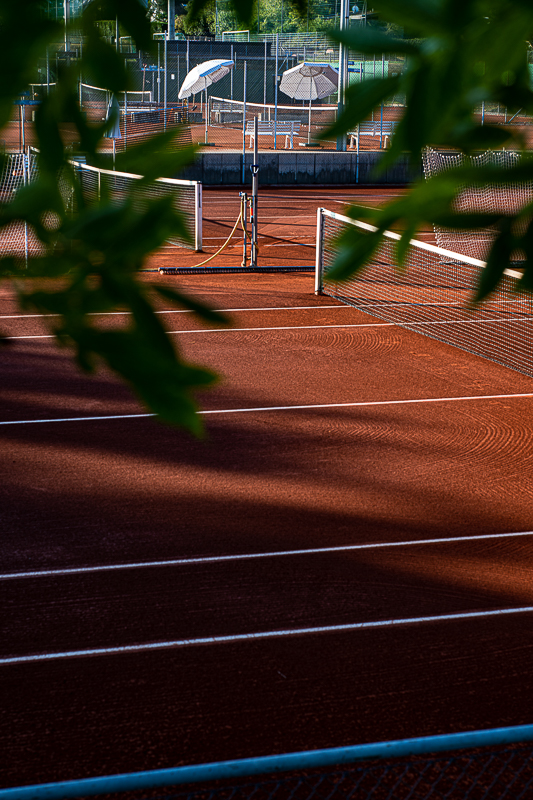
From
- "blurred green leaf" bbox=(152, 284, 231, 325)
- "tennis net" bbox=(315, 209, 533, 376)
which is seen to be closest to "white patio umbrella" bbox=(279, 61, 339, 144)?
"tennis net" bbox=(315, 209, 533, 376)

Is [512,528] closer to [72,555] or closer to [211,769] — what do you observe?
[72,555]

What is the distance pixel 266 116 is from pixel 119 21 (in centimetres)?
4478

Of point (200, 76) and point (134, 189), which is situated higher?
point (200, 76)

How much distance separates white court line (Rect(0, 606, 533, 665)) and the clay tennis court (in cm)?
2

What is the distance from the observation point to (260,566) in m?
6.61

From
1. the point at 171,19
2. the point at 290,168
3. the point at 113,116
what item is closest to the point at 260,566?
the point at 171,19

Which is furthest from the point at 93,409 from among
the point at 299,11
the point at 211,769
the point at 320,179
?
the point at 320,179

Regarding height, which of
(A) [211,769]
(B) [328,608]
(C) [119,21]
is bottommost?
(B) [328,608]

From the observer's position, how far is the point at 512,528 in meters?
7.28

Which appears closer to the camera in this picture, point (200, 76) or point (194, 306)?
point (194, 306)

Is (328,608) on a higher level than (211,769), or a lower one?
lower

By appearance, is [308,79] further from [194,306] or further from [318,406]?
[194,306]

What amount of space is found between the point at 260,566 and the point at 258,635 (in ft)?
3.05

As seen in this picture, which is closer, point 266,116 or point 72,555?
point 72,555
